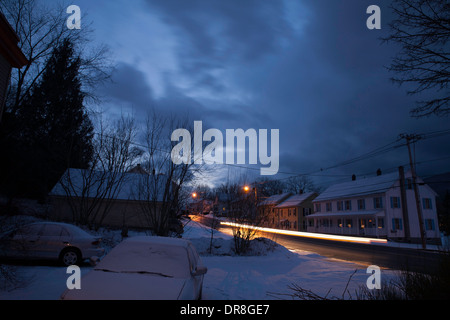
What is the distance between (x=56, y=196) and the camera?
73.2 ft

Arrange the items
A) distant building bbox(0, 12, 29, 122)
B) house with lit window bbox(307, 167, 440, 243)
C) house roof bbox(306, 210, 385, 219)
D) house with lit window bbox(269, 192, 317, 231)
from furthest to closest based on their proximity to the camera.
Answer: house with lit window bbox(269, 192, 317, 231) → house roof bbox(306, 210, 385, 219) → house with lit window bbox(307, 167, 440, 243) → distant building bbox(0, 12, 29, 122)

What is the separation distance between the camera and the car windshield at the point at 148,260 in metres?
4.91

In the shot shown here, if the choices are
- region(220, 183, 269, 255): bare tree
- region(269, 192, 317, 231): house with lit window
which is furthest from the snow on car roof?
region(269, 192, 317, 231): house with lit window

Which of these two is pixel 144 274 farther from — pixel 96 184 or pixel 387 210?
pixel 387 210

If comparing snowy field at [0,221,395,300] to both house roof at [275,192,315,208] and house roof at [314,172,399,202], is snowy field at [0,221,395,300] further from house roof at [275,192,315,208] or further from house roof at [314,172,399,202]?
house roof at [275,192,315,208]

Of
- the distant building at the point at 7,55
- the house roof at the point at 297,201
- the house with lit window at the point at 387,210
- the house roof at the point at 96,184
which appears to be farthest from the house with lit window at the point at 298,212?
the distant building at the point at 7,55

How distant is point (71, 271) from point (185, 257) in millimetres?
6202

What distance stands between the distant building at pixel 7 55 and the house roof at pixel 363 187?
132 feet

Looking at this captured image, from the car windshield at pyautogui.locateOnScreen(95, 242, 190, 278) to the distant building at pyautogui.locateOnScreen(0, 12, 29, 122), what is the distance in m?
7.52

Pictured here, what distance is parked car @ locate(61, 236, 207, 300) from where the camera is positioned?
398 cm

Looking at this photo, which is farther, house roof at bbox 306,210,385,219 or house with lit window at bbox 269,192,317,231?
house with lit window at bbox 269,192,317,231

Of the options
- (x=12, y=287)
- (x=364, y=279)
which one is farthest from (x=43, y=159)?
(x=364, y=279)

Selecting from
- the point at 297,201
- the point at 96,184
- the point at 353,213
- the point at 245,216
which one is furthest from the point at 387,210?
the point at 96,184

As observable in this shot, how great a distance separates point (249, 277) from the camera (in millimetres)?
9938
